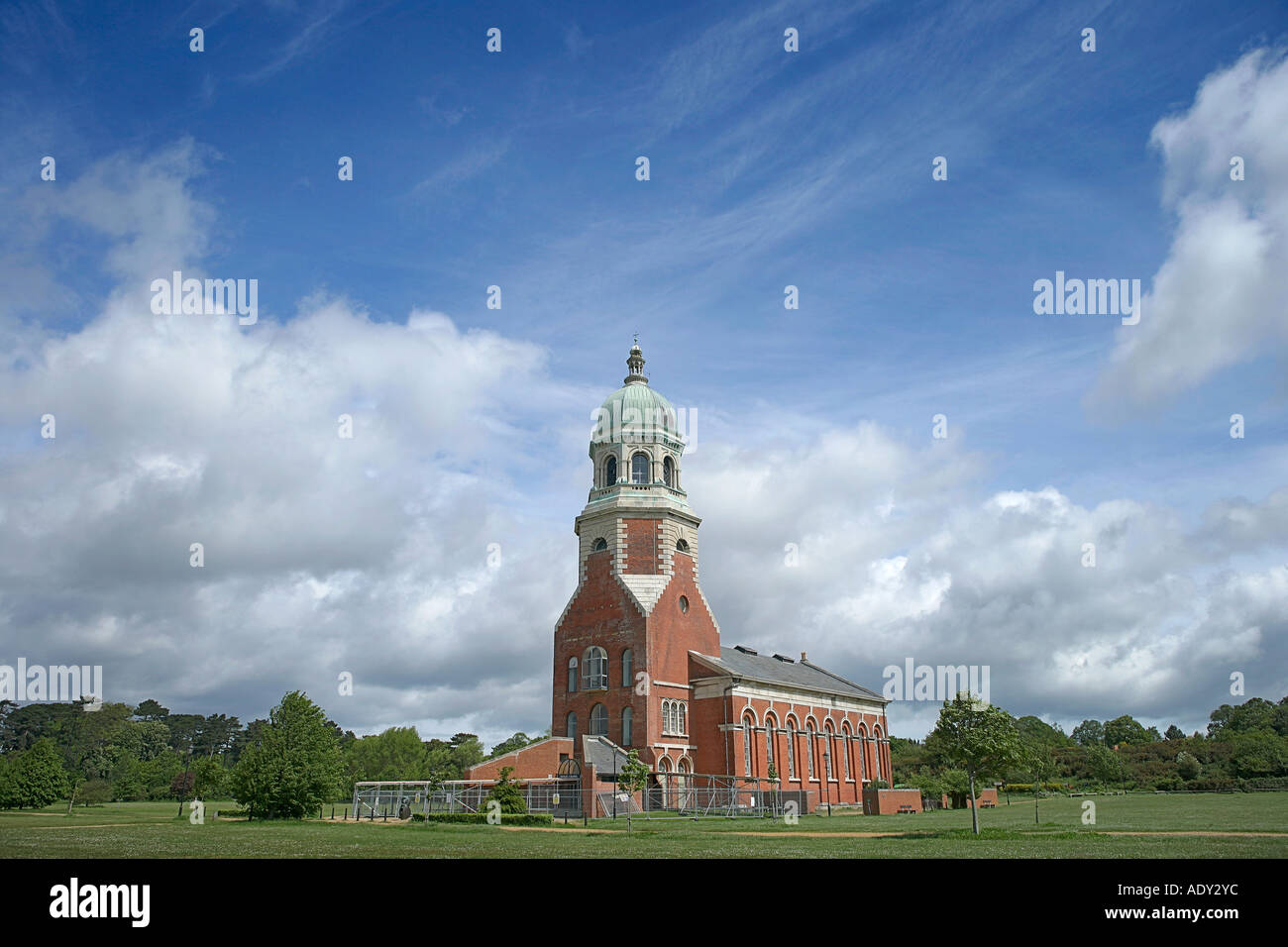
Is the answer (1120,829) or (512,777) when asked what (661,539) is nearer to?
(512,777)

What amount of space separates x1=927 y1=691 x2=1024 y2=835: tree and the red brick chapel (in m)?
26.2

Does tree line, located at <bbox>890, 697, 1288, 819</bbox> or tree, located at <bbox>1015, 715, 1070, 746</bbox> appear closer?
tree line, located at <bbox>890, 697, 1288, 819</bbox>

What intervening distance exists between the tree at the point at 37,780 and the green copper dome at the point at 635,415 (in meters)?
39.2

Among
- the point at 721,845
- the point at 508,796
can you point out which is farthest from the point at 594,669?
the point at 721,845

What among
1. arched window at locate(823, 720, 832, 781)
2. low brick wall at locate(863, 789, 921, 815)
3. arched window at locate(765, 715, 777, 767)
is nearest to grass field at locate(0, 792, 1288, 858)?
low brick wall at locate(863, 789, 921, 815)

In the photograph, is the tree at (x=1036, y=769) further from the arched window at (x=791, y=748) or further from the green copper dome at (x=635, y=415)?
the green copper dome at (x=635, y=415)

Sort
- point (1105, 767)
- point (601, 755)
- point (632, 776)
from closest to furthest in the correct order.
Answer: point (632, 776), point (601, 755), point (1105, 767)

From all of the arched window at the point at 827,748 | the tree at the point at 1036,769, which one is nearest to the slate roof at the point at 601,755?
the arched window at the point at 827,748

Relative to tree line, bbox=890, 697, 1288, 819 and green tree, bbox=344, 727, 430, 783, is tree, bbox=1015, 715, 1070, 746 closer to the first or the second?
tree line, bbox=890, 697, 1288, 819

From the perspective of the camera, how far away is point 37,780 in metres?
54.6

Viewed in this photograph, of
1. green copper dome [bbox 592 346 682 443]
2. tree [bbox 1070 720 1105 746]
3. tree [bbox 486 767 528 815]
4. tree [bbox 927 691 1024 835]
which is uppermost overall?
green copper dome [bbox 592 346 682 443]

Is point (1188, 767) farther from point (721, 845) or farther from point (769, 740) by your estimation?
point (721, 845)

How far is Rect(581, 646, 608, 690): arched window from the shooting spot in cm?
5991

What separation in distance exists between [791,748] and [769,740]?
3.17 meters
